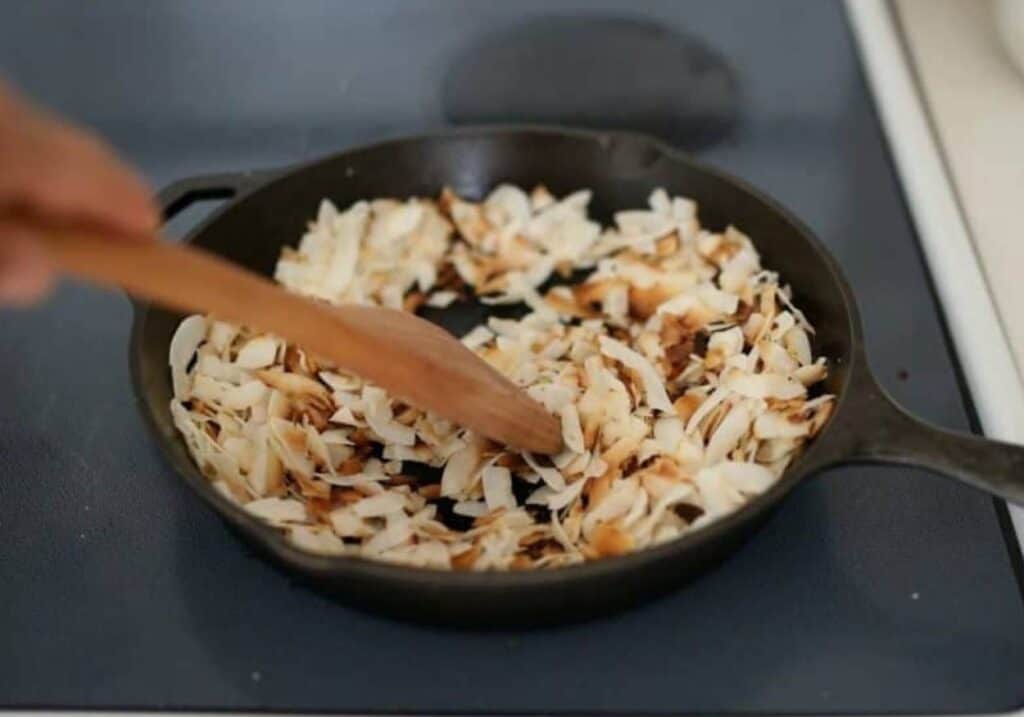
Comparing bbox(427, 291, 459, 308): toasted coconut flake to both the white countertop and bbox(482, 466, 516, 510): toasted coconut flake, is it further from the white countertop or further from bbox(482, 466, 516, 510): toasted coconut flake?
the white countertop

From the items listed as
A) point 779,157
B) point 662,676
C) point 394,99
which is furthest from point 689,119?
point 662,676

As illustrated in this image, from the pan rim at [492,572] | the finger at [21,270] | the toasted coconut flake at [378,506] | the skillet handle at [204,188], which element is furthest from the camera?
the skillet handle at [204,188]

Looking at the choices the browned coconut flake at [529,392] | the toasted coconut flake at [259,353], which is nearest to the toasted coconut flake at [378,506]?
the browned coconut flake at [529,392]

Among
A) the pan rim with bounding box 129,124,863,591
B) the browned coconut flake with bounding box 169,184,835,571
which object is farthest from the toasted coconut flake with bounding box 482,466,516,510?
the pan rim with bounding box 129,124,863,591

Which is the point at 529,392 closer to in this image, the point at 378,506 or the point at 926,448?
the point at 378,506

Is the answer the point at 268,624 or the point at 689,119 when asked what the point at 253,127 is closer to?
the point at 689,119

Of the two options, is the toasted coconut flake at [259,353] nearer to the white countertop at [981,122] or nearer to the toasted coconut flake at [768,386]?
the toasted coconut flake at [768,386]
